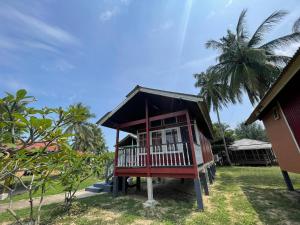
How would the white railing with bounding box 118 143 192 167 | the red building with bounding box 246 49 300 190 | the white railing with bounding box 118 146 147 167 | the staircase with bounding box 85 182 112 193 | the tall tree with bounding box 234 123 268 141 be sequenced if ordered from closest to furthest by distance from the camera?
1. the red building with bounding box 246 49 300 190
2. the white railing with bounding box 118 143 192 167
3. the white railing with bounding box 118 146 147 167
4. the staircase with bounding box 85 182 112 193
5. the tall tree with bounding box 234 123 268 141

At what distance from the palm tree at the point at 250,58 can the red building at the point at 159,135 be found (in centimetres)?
726

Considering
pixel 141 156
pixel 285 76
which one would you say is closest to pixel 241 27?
pixel 285 76

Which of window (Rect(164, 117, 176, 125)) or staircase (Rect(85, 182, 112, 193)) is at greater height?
window (Rect(164, 117, 176, 125))

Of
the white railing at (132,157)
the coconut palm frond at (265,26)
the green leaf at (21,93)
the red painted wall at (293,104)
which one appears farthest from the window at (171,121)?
the coconut palm frond at (265,26)

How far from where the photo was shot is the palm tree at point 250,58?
12.4 meters

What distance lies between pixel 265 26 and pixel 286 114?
12485 millimetres

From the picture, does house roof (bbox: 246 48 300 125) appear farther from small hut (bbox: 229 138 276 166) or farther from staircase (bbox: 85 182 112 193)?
→ small hut (bbox: 229 138 276 166)

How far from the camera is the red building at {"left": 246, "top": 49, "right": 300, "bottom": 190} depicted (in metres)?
4.29

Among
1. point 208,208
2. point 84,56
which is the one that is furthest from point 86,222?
point 84,56

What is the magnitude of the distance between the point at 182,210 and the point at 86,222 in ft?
11.3

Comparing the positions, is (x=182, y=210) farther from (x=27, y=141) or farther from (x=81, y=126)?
(x=81, y=126)

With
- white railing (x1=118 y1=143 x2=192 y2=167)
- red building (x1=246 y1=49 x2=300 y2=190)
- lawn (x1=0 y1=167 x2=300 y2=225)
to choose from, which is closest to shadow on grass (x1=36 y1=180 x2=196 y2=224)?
lawn (x1=0 y1=167 x2=300 y2=225)

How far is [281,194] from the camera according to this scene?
275 inches

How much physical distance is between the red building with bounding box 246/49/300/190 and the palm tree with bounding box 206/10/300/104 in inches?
250
